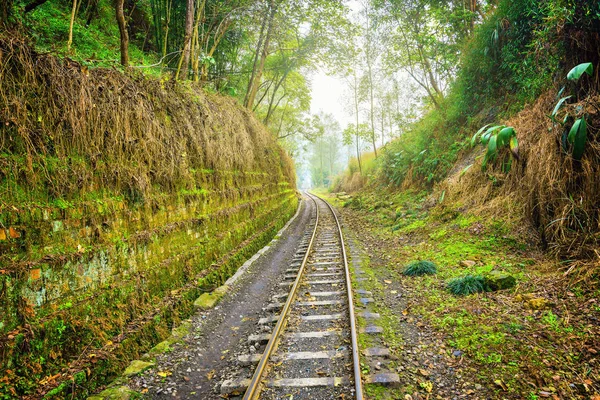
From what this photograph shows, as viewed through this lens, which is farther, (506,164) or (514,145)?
(506,164)

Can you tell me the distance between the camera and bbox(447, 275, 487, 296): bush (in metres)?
4.65

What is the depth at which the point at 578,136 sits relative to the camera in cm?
436

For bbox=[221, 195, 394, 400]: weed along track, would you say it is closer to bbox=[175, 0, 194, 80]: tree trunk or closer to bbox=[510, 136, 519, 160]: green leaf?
bbox=[510, 136, 519, 160]: green leaf

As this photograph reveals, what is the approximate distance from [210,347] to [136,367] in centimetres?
90

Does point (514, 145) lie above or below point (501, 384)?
above

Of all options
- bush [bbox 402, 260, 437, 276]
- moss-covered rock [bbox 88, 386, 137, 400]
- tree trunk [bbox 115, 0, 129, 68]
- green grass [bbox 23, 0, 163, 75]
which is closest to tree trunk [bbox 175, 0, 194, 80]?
green grass [bbox 23, 0, 163, 75]

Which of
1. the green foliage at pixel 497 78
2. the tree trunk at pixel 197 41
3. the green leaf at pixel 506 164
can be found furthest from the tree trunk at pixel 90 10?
the green leaf at pixel 506 164

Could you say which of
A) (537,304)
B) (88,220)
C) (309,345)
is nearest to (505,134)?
(537,304)

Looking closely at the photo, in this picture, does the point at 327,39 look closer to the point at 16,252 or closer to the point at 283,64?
the point at 283,64

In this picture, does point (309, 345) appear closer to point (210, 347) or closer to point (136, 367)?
point (210, 347)

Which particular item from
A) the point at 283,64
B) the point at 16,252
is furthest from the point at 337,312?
the point at 283,64

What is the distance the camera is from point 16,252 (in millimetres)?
2701

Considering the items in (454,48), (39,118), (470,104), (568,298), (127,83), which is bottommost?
(568,298)

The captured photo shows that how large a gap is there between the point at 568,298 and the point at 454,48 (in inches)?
455
